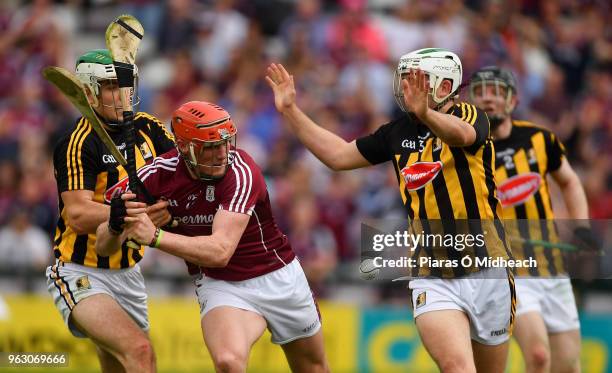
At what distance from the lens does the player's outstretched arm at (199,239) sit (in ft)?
20.3

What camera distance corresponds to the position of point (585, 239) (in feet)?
26.8

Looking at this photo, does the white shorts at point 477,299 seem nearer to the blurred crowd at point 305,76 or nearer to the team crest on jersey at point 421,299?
the team crest on jersey at point 421,299

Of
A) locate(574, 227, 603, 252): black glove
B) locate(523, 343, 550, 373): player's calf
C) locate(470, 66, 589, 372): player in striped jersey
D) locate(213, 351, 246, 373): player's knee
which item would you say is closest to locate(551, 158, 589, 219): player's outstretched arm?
locate(470, 66, 589, 372): player in striped jersey

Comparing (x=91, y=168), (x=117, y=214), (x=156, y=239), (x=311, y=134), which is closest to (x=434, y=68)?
(x=311, y=134)

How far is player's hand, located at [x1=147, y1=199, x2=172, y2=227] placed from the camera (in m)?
6.44

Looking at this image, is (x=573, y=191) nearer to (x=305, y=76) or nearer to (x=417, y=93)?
(x=417, y=93)

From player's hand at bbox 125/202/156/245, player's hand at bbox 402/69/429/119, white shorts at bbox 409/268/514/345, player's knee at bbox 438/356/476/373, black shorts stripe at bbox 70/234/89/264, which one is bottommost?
player's knee at bbox 438/356/476/373

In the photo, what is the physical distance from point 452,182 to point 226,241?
1281 millimetres

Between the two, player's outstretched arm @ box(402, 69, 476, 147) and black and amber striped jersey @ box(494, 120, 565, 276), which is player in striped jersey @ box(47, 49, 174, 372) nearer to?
player's outstretched arm @ box(402, 69, 476, 147)

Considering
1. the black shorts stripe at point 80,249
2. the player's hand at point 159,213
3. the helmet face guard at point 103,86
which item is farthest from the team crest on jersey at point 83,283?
the helmet face guard at point 103,86

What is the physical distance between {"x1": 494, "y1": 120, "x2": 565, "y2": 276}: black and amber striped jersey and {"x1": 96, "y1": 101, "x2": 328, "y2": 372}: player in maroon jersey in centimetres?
188

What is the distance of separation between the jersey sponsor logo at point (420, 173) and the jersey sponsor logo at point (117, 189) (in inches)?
62.6

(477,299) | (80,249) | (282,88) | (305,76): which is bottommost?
(477,299)

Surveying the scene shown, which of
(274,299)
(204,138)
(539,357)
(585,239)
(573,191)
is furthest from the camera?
(573,191)
